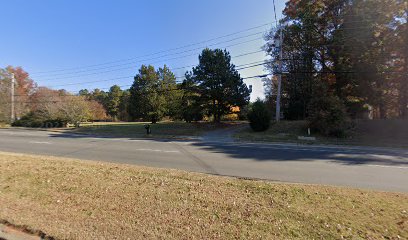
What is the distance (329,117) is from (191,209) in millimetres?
17294

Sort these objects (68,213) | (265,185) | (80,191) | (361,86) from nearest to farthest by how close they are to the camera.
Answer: (68,213) < (80,191) < (265,185) < (361,86)

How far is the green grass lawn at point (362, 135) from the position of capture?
55.7 feet

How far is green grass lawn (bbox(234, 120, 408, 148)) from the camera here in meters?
Answer: 17.0

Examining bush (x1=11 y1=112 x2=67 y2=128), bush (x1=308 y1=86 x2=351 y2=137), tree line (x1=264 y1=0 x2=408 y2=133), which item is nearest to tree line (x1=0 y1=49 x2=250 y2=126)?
bush (x1=11 y1=112 x2=67 y2=128)

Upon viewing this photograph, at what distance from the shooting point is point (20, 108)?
4516 centimetres

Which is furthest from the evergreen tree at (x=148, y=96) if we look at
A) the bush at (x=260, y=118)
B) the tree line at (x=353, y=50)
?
the tree line at (x=353, y=50)

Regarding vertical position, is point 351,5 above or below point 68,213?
above

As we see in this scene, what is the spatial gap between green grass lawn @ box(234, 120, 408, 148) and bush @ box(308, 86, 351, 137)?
66 centimetres

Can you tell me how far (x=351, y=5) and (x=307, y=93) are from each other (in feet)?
29.1

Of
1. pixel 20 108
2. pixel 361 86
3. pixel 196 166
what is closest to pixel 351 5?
pixel 361 86

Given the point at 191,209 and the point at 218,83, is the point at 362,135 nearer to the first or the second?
the point at 218,83

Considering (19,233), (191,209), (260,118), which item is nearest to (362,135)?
(260,118)

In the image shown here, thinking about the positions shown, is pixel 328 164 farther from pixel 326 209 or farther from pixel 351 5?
pixel 351 5

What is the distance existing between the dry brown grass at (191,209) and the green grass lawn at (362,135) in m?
12.9
